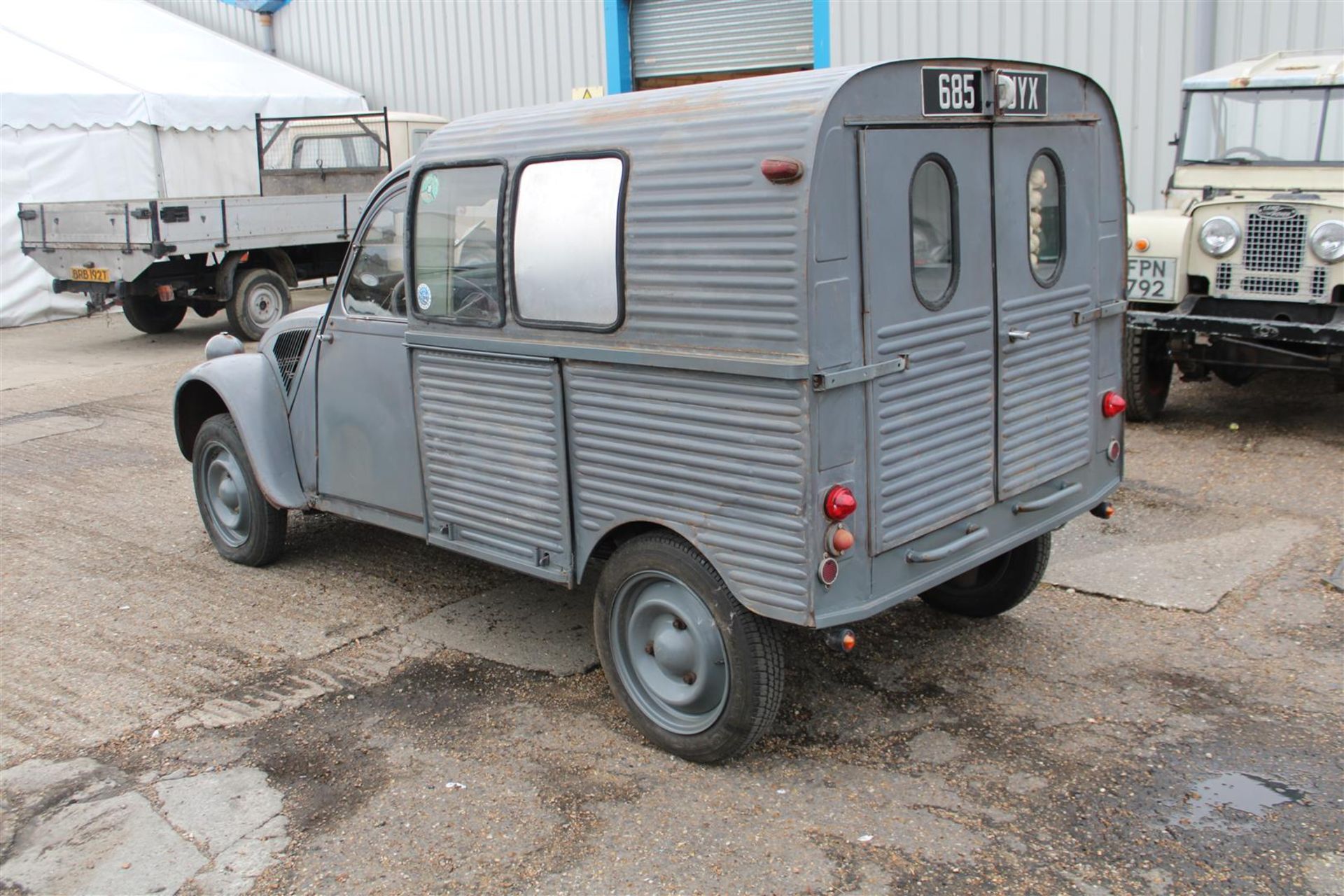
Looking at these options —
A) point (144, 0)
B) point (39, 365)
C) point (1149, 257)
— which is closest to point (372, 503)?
point (1149, 257)

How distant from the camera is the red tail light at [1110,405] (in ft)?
15.6

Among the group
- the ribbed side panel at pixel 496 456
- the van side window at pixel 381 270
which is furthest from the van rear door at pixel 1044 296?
the van side window at pixel 381 270

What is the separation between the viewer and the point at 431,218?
473 centimetres

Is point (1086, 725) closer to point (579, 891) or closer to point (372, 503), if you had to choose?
point (579, 891)

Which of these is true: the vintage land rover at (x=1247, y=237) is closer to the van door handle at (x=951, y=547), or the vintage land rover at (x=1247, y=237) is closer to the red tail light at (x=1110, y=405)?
the red tail light at (x=1110, y=405)

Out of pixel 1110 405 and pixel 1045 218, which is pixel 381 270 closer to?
pixel 1045 218

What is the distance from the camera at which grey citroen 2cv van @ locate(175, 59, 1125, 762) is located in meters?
3.60

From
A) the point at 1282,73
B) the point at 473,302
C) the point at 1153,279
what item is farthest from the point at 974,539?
the point at 1282,73

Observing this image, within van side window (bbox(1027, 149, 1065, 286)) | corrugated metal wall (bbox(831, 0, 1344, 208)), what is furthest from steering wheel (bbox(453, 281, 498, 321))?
corrugated metal wall (bbox(831, 0, 1344, 208))

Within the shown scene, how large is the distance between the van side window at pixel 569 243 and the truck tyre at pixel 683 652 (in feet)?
2.72

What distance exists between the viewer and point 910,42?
11.8 m

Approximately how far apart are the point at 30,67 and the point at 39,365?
528 cm

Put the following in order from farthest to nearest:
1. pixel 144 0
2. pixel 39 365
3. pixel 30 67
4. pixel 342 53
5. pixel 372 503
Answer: pixel 144 0, pixel 342 53, pixel 30 67, pixel 39 365, pixel 372 503

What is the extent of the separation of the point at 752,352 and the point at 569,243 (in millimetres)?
901
